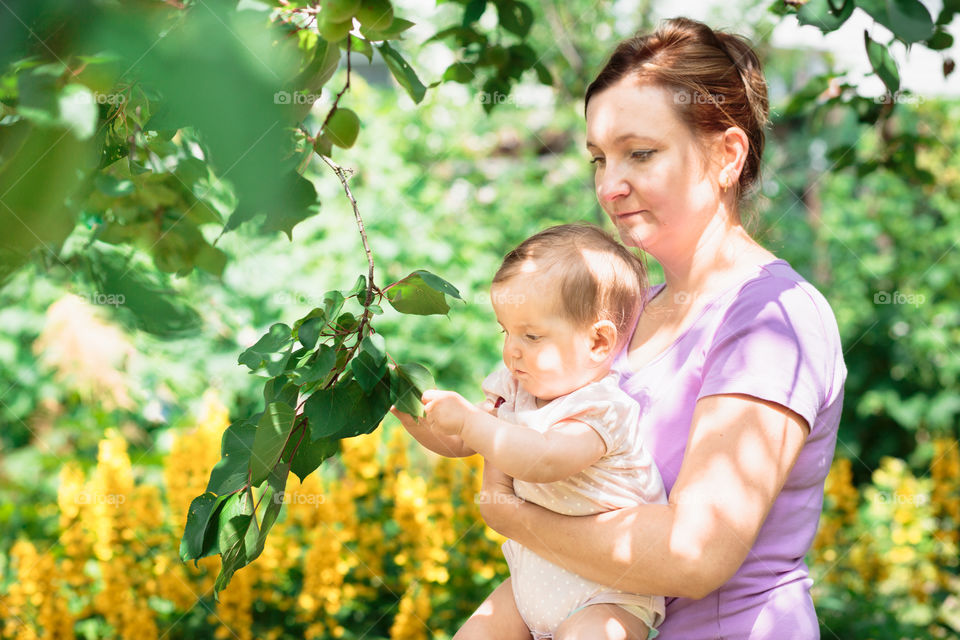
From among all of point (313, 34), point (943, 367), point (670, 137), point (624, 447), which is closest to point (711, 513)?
point (624, 447)

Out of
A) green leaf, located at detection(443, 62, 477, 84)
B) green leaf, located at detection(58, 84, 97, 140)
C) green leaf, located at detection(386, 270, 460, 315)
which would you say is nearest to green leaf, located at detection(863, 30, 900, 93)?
green leaf, located at detection(443, 62, 477, 84)

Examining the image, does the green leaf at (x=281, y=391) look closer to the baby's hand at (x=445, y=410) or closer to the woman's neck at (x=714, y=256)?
the baby's hand at (x=445, y=410)

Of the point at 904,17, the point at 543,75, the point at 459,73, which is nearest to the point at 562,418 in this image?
the point at 904,17

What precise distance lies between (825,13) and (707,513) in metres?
0.81

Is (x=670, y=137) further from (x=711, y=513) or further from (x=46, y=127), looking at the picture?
(x=46, y=127)

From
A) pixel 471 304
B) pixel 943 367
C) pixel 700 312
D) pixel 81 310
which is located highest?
pixel 700 312

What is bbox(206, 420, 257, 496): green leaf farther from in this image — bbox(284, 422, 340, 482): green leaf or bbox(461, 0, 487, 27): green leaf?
bbox(461, 0, 487, 27): green leaf

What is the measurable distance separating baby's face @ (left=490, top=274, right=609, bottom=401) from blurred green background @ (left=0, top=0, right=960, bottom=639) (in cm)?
31

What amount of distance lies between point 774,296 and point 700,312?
140 millimetres

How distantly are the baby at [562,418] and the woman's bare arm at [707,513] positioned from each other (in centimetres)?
8

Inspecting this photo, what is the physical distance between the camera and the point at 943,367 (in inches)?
158

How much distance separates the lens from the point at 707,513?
1031 mm

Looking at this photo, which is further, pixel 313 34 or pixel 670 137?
pixel 670 137

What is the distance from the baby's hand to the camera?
1.07 m
